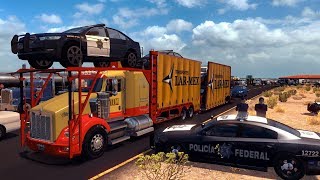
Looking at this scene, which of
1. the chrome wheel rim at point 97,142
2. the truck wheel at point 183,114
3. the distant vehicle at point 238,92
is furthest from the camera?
the distant vehicle at point 238,92

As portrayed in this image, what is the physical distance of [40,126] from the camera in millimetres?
8344

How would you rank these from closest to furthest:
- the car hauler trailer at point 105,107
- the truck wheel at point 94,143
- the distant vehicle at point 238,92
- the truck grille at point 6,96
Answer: the car hauler trailer at point 105,107 → the truck wheel at point 94,143 → the truck grille at point 6,96 → the distant vehicle at point 238,92

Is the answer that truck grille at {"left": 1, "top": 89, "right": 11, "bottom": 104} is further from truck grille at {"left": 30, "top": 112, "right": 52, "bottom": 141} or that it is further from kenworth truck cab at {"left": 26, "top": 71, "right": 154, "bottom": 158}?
truck grille at {"left": 30, "top": 112, "right": 52, "bottom": 141}

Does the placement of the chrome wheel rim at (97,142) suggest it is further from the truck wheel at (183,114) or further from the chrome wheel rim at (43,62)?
the truck wheel at (183,114)

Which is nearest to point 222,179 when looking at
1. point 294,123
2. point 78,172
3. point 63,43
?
point 78,172

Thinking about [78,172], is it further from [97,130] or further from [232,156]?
[232,156]

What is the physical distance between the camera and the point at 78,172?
762 centimetres

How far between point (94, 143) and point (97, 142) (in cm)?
11

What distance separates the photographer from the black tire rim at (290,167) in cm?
695

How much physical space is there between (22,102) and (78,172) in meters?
3.09

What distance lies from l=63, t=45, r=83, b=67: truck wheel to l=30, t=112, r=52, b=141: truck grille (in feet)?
5.79

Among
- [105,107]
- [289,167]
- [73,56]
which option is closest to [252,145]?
[289,167]

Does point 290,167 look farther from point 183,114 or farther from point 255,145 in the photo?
point 183,114

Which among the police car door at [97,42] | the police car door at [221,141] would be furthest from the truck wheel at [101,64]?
the police car door at [221,141]
